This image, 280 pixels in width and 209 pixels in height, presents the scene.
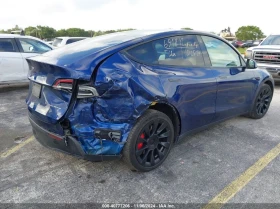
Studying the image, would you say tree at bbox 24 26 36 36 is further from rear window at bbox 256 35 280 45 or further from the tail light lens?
the tail light lens

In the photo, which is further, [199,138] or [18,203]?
[199,138]

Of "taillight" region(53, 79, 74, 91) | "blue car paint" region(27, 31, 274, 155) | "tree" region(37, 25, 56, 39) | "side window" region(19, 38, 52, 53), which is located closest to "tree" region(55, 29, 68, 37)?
"tree" region(37, 25, 56, 39)

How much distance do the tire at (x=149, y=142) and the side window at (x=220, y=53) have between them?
122cm

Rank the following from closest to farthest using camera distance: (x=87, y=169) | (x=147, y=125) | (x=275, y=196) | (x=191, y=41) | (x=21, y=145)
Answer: (x=275, y=196) < (x=147, y=125) < (x=87, y=169) < (x=191, y=41) < (x=21, y=145)

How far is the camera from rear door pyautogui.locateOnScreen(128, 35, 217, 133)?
2838 millimetres

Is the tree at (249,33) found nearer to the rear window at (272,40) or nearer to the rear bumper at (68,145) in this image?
the rear window at (272,40)

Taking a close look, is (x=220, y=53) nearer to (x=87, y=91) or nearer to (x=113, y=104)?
(x=113, y=104)

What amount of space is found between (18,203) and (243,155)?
2693 mm

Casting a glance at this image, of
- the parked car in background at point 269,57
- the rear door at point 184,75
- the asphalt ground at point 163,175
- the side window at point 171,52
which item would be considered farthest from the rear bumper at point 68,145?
the parked car in background at point 269,57

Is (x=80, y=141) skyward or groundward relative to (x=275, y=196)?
skyward

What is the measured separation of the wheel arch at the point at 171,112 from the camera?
9.53ft

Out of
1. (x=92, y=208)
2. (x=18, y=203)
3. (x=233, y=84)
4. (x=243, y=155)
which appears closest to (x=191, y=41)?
(x=233, y=84)

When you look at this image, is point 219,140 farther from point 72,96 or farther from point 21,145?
point 21,145

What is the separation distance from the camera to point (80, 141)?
8.34 feet
